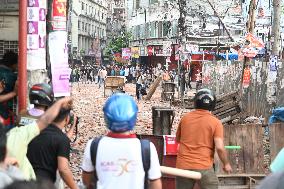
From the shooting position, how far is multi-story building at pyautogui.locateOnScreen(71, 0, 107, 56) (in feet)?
286

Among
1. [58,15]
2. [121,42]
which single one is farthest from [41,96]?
[121,42]

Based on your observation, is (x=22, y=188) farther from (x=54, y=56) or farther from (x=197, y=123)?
(x=54, y=56)

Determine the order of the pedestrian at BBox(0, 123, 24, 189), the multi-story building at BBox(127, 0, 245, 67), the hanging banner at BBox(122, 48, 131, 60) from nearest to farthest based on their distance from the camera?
the pedestrian at BBox(0, 123, 24, 189), the multi-story building at BBox(127, 0, 245, 67), the hanging banner at BBox(122, 48, 131, 60)

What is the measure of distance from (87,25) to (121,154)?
92552 millimetres

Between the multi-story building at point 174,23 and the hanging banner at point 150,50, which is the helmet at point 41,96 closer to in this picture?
the multi-story building at point 174,23

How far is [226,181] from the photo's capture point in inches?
324

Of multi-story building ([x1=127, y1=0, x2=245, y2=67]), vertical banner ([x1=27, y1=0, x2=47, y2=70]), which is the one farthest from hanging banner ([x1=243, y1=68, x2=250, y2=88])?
multi-story building ([x1=127, y1=0, x2=245, y2=67])

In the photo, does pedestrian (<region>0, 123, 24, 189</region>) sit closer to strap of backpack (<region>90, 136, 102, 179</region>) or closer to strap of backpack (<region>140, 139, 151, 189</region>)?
strap of backpack (<region>90, 136, 102, 179</region>)

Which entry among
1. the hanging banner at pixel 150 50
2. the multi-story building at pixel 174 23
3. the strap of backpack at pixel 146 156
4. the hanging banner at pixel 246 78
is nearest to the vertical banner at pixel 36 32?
the strap of backpack at pixel 146 156

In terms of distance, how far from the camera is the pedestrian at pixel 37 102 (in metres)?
4.86

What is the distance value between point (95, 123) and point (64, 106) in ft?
42.4

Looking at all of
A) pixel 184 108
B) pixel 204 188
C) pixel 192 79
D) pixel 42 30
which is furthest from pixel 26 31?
pixel 192 79

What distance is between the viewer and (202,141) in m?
5.91

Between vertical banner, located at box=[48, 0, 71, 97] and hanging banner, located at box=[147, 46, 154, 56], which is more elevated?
hanging banner, located at box=[147, 46, 154, 56]
